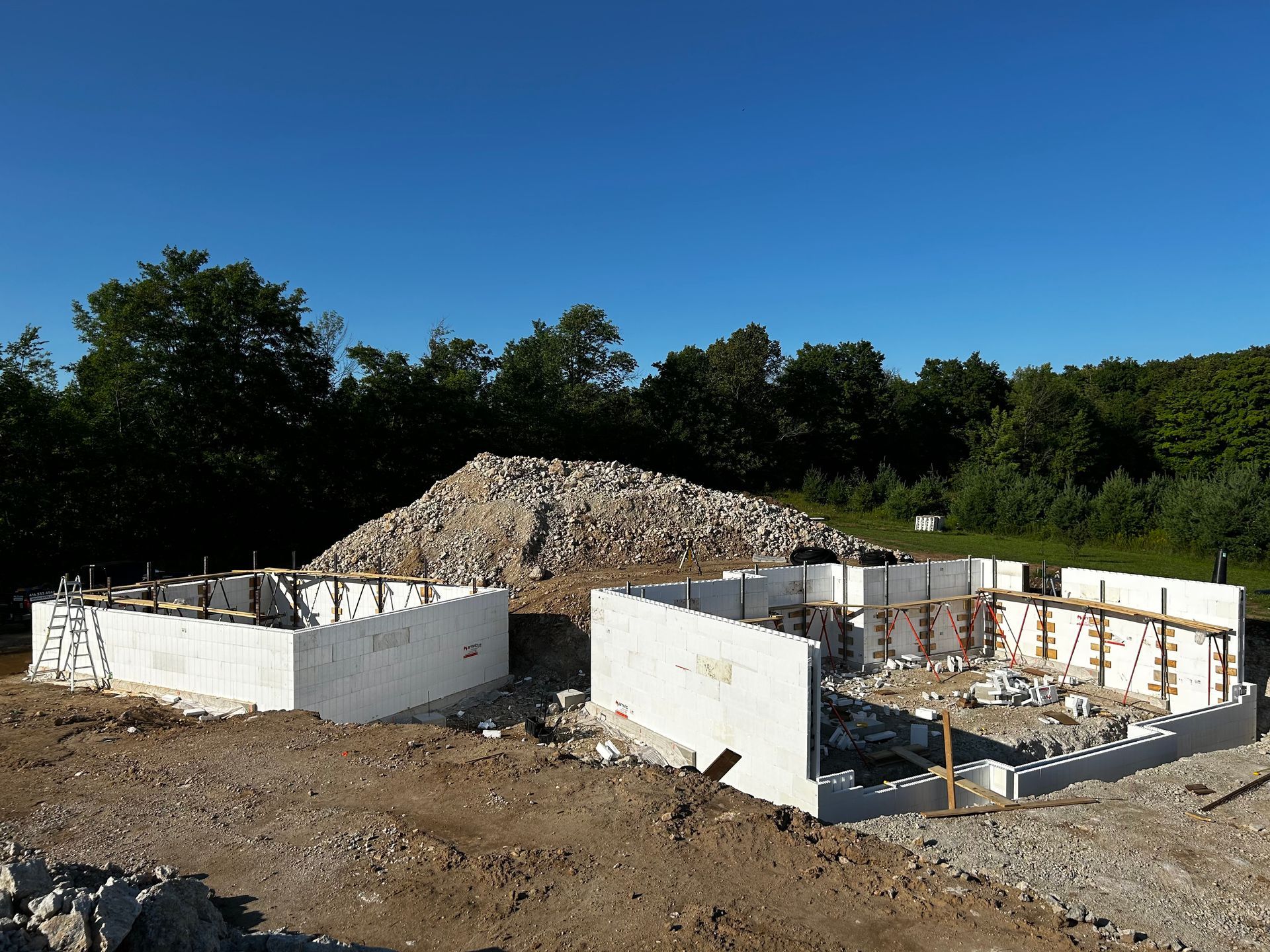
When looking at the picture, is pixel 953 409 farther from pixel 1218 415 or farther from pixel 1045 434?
pixel 1218 415

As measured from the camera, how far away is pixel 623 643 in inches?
503

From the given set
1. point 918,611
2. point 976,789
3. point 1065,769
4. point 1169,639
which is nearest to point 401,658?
point 976,789

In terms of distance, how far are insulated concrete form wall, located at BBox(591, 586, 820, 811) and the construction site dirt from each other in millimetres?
1360

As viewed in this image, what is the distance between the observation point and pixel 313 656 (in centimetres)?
1168

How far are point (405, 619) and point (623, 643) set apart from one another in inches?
145

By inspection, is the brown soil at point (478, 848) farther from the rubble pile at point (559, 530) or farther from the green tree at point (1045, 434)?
the green tree at point (1045, 434)

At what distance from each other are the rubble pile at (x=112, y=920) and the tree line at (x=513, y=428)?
25.6 meters

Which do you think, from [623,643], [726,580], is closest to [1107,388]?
[726,580]

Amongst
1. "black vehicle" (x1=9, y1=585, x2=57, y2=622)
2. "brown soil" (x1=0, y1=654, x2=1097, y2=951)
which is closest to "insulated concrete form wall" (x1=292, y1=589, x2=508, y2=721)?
"brown soil" (x1=0, y1=654, x2=1097, y2=951)

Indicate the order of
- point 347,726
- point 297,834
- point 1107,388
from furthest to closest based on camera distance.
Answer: point 1107,388 → point 347,726 → point 297,834

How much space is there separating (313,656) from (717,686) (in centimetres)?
601

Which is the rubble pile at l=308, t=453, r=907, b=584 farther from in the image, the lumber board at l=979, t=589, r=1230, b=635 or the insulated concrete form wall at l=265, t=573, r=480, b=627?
the lumber board at l=979, t=589, r=1230, b=635

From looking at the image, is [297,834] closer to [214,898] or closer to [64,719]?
[214,898]

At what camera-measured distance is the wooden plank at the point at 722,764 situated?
34.6 ft
